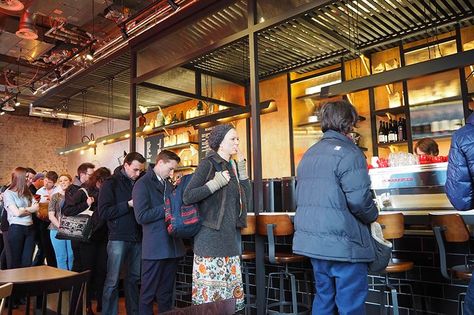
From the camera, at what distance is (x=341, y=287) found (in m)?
2.07

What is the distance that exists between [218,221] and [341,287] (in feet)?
2.85

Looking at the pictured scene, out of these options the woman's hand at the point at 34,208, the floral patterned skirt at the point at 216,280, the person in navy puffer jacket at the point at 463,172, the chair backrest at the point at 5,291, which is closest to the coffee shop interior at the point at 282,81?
the person in navy puffer jacket at the point at 463,172

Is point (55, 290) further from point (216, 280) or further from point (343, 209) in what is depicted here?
point (343, 209)

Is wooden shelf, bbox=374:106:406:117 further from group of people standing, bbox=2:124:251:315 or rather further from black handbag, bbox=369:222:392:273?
black handbag, bbox=369:222:392:273

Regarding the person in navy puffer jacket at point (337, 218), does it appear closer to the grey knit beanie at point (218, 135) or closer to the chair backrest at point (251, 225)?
the grey knit beanie at point (218, 135)

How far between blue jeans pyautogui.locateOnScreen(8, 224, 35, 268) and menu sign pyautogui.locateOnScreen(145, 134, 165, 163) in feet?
12.8

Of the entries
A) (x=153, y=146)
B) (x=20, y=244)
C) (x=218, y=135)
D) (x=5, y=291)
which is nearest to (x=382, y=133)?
(x=218, y=135)

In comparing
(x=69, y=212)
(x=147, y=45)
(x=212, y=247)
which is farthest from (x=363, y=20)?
(x=69, y=212)

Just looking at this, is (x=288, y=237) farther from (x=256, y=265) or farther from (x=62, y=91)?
(x=62, y=91)

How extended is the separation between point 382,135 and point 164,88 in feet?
10.7

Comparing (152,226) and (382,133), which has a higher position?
(382,133)

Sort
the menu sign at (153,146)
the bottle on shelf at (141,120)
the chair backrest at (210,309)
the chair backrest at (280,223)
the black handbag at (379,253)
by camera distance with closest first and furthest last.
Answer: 1. the chair backrest at (210,309)
2. the black handbag at (379,253)
3. the chair backrest at (280,223)
4. the menu sign at (153,146)
5. the bottle on shelf at (141,120)

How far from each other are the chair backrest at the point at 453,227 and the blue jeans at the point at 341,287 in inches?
34.6

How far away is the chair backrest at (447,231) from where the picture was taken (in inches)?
101
